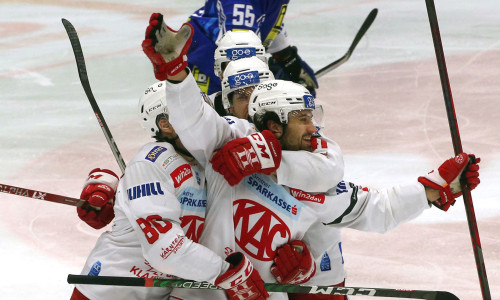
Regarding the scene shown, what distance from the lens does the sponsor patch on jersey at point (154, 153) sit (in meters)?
2.59

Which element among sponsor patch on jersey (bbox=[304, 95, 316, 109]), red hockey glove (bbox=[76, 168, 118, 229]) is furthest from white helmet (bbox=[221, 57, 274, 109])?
sponsor patch on jersey (bbox=[304, 95, 316, 109])

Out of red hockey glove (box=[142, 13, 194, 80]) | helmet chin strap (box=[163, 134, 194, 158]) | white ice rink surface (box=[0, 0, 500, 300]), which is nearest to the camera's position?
red hockey glove (box=[142, 13, 194, 80])

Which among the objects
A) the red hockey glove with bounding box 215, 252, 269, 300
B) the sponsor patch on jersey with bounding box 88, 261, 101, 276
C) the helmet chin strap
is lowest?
the sponsor patch on jersey with bounding box 88, 261, 101, 276

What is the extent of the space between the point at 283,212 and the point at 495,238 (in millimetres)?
1814

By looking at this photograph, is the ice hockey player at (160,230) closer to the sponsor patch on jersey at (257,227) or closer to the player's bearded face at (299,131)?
the sponsor patch on jersey at (257,227)

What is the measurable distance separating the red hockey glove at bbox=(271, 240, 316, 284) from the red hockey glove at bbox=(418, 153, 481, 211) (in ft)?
1.41

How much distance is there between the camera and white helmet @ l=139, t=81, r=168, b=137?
8.95ft

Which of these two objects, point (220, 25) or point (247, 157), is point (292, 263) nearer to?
point (247, 157)

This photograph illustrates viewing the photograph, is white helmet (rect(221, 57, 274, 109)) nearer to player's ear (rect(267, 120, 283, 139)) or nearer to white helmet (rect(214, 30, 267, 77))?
white helmet (rect(214, 30, 267, 77))

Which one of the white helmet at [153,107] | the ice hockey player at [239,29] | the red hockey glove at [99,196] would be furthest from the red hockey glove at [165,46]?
the ice hockey player at [239,29]

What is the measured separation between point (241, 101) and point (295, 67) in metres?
1.33

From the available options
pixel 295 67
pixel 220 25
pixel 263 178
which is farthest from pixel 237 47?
pixel 263 178

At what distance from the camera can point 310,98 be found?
2.77 m

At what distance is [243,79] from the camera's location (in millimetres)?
3520
